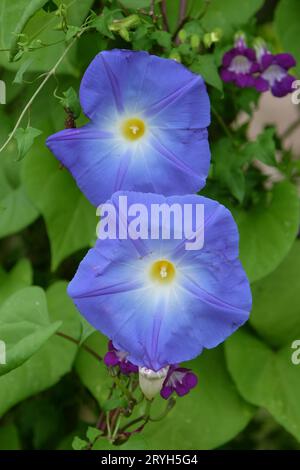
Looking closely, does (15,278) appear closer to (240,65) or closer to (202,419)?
(202,419)

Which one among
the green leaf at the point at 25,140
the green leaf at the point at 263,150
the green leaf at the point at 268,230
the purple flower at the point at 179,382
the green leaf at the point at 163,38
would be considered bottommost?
the purple flower at the point at 179,382

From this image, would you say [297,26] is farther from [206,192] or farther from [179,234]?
[179,234]

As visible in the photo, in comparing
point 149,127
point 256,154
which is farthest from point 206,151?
point 256,154

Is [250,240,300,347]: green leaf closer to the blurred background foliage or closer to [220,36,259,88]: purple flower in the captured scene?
the blurred background foliage

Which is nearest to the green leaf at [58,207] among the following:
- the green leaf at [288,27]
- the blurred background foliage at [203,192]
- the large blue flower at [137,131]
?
the blurred background foliage at [203,192]

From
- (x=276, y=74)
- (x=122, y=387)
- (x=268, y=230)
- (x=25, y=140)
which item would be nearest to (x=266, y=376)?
(x=268, y=230)

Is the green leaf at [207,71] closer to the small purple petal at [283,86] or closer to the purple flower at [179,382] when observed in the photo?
the small purple petal at [283,86]
